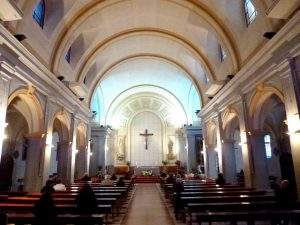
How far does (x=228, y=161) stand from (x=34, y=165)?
8.80m

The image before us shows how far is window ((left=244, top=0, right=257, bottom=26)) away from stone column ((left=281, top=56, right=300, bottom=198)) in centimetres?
334

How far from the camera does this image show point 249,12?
9570 millimetres

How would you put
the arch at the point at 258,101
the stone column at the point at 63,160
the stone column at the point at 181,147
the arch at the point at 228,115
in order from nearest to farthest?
the arch at the point at 258,101
the arch at the point at 228,115
the stone column at the point at 63,160
the stone column at the point at 181,147

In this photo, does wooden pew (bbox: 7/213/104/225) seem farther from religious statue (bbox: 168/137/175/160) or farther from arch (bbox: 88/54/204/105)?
religious statue (bbox: 168/137/175/160)

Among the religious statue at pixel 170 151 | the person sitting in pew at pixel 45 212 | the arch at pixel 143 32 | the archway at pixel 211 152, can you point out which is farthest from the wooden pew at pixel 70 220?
the religious statue at pixel 170 151

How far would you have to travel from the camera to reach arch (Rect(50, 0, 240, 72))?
10453mm

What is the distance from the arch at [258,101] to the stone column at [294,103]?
1386 mm

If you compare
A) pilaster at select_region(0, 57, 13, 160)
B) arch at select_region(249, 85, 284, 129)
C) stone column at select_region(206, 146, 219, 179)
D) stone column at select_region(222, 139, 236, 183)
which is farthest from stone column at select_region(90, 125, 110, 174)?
pilaster at select_region(0, 57, 13, 160)

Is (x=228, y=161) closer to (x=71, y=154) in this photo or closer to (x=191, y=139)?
(x=71, y=154)

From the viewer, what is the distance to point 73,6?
9.99 meters

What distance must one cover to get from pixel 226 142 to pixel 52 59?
8.98m

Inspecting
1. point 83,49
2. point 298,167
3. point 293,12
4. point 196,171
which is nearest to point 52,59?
point 83,49

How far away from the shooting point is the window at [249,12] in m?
9.25

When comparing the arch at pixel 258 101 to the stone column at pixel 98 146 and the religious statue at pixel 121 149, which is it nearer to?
the stone column at pixel 98 146
